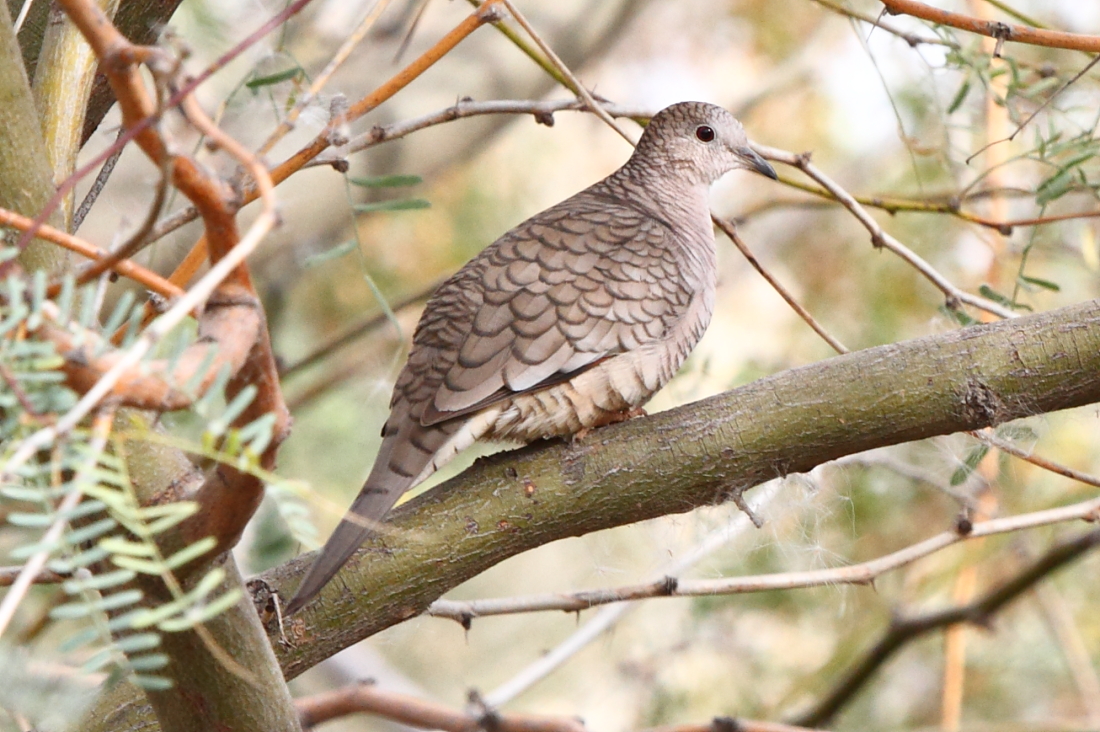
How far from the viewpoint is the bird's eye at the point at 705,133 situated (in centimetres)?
280

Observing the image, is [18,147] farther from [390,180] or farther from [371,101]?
[390,180]

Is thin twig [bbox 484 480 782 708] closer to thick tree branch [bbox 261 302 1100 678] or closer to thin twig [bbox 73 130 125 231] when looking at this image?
thick tree branch [bbox 261 302 1100 678]

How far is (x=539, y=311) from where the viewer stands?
6.88 feet

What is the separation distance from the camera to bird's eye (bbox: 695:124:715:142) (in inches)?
110

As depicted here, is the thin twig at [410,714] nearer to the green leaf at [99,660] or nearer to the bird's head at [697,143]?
the bird's head at [697,143]

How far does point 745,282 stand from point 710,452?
4595mm

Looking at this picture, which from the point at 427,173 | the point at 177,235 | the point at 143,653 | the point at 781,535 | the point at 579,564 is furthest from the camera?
the point at 579,564

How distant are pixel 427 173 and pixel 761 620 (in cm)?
207

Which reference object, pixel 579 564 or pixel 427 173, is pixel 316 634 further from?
pixel 579 564

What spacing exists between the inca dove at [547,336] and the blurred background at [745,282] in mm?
295

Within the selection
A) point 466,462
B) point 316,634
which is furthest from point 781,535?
point 466,462

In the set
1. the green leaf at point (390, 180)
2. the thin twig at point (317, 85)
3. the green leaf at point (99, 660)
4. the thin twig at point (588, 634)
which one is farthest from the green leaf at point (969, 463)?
the green leaf at point (99, 660)

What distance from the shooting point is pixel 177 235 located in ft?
10.2

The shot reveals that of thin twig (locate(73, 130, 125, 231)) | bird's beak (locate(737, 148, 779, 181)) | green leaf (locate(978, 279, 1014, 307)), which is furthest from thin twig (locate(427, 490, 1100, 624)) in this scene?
bird's beak (locate(737, 148, 779, 181))
